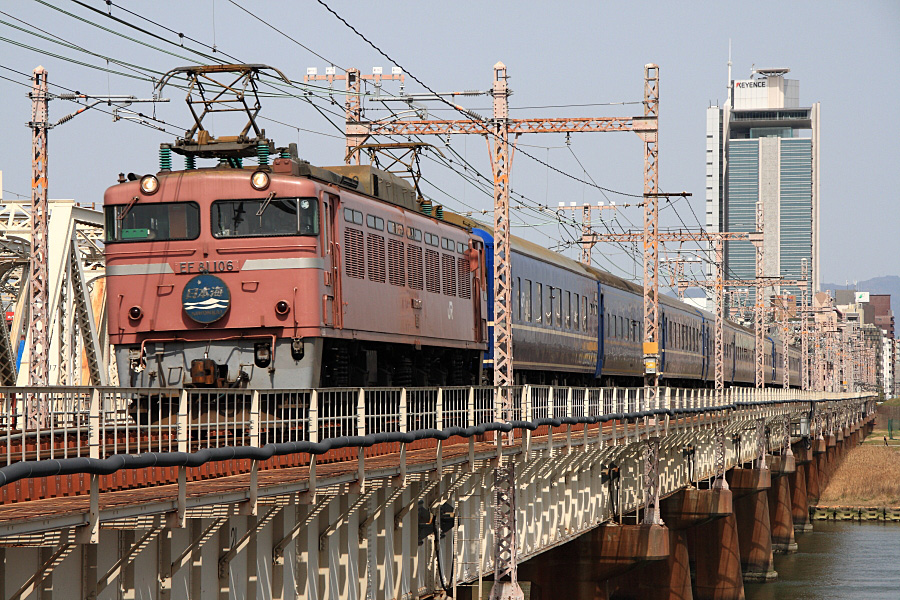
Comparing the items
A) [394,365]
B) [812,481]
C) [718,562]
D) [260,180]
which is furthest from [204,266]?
[812,481]

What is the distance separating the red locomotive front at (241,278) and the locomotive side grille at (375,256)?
4.2 inches

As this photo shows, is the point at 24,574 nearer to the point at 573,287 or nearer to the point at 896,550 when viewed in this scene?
the point at 573,287

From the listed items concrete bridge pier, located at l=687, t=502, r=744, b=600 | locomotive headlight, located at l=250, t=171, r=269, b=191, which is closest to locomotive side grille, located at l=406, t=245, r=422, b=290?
locomotive headlight, located at l=250, t=171, r=269, b=191

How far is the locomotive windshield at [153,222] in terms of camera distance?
20000 millimetres

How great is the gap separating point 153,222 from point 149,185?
599 millimetres

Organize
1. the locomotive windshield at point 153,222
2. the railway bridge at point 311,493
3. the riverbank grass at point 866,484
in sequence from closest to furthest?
the railway bridge at point 311,493 → the locomotive windshield at point 153,222 → the riverbank grass at point 866,484

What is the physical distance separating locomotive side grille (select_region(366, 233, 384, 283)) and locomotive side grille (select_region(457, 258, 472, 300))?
522 cm

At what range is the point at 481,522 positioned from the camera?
21.0 m

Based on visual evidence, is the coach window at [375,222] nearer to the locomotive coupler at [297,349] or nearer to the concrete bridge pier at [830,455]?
the locomotive coupler at [297,349]

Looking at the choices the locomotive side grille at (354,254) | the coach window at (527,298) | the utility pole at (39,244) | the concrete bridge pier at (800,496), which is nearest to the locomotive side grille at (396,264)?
the locomotive side grille at (354,254)

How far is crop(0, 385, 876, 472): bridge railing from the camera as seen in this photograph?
11.1 metres

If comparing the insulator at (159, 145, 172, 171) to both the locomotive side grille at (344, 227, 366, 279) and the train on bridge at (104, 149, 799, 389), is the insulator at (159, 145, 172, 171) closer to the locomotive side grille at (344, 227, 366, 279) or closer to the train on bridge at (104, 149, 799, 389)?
the train on bridge at (104, 149, 799, 389)

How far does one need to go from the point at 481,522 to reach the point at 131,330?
255 inches

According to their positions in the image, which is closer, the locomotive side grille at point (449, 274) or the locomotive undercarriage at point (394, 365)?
the locomotive undercarriage at point (394, 365)
